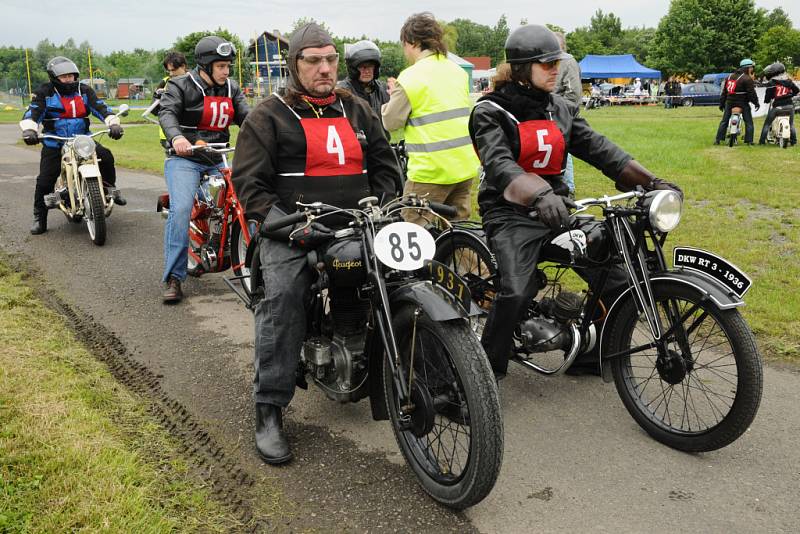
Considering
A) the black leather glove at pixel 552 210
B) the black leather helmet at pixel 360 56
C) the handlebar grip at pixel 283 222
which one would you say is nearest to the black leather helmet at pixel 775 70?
the black leather helmet at pixel 360 56

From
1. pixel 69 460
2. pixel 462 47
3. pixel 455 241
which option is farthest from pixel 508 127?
pixel 462 47

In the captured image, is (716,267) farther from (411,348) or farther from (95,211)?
(95,211)

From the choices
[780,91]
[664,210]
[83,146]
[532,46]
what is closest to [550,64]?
[532,46]

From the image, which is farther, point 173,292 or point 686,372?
point 173,292

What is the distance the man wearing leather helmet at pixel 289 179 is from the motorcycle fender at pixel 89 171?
540 centimetres

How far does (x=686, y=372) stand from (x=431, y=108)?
283 cm

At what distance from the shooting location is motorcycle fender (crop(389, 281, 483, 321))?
2965 millimetres

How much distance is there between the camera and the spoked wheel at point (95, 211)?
26.6ft

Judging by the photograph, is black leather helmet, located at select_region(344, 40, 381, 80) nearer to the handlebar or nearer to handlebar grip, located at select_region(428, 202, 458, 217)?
the handlebar

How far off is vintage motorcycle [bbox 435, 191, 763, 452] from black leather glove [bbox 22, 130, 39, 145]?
6354 mm

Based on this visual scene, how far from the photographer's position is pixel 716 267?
351 centimetres

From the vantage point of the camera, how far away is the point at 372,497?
10.7ft

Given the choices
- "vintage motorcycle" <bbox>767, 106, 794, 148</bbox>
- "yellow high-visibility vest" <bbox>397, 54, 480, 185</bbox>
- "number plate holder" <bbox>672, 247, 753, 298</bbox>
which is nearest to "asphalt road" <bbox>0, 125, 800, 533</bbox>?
"number plate holder" <bbox>672, 247, 753, 298</bbox>

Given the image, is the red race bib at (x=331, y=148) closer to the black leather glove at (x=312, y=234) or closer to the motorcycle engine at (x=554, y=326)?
the black leather glove at (x=312, y=234)
